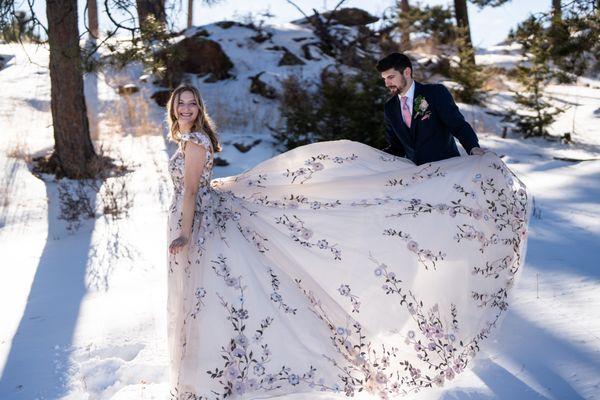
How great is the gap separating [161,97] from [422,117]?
1026 cm

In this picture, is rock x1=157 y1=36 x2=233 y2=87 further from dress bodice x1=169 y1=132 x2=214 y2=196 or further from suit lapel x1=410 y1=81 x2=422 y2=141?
dress bodice x1=169 y1=132 x2=214 y2=196

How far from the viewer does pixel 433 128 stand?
164 inches

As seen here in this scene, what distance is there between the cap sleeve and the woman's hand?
0.53m

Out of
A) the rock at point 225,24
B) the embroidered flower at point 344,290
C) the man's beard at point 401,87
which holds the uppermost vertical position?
the rock at point 225,24

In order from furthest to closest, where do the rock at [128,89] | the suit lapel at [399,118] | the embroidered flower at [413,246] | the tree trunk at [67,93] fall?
the rock at [128,89]
the tree trunk at [67,93]
the suit lapel at [399,118]
the embroidered flower at [413,246]

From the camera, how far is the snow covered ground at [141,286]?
3.68 metres

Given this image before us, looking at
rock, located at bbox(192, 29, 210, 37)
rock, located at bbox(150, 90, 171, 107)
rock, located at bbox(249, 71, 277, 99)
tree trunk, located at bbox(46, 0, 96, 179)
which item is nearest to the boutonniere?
tree trunk, located at bbox(46, 0, 96, 179)

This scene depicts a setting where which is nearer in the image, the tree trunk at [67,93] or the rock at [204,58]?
the tree trunk at [67,93]

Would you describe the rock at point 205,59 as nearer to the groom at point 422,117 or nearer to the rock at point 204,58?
the rock at point 204,58

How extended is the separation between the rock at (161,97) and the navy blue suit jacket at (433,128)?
9.77 meters

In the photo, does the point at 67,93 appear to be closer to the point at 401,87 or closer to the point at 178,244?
the point at 401,87

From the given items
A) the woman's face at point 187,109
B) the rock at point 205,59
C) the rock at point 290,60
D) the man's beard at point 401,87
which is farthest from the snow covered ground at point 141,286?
the rock at point 290,60

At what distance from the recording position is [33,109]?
1290cm

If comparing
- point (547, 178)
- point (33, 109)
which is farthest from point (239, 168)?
point (33, 109)
